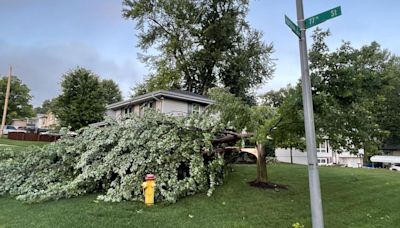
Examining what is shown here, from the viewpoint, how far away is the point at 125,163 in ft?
23.1

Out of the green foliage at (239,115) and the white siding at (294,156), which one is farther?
the white siding at (294,156)

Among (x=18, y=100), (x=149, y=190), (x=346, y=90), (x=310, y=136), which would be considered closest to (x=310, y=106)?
(x=310, y=136)

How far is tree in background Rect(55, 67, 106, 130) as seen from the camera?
21.0 meters

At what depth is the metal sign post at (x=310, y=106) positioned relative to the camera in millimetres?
3191

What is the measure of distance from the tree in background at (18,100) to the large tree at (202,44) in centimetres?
2151

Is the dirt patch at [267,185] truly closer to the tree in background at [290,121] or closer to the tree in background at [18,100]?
the tree in background at [290,121]

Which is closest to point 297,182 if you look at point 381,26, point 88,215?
point 381,26

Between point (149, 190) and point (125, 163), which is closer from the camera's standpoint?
point (149, 190)

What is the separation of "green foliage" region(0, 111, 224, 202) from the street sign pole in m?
3.64

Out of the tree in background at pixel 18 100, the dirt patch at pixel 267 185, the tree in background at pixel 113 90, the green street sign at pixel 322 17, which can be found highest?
the tree in background at pixel 113 90

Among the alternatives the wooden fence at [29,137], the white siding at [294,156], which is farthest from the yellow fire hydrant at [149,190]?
the wooden fence at [29,137]

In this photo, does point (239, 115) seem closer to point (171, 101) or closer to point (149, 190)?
point (149, 190)

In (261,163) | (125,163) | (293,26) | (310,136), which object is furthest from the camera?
(261,163)

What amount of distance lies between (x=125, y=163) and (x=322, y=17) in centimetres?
529
